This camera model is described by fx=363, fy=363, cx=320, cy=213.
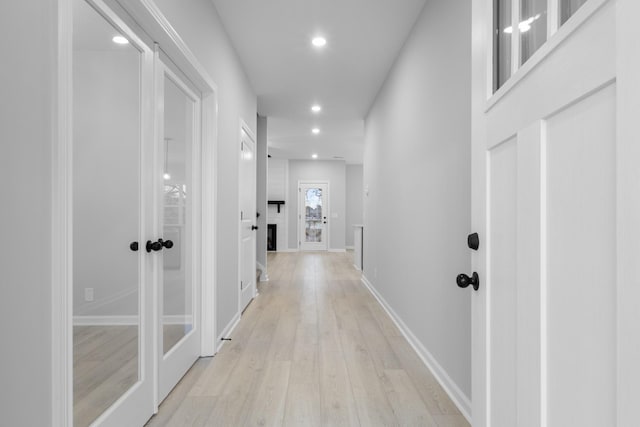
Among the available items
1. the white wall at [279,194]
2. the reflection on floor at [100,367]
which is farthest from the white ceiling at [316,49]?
the white wall at [279,194]

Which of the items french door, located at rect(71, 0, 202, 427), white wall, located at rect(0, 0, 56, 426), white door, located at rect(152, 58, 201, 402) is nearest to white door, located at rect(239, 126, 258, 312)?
white door, located at rect(152, 58, 201, 402)

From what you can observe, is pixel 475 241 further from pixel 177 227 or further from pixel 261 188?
pixel 261 188

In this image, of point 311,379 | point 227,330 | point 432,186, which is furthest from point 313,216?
point 311,379

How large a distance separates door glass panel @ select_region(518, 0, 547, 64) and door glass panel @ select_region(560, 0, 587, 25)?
6cm

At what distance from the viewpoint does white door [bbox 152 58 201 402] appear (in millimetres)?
2008

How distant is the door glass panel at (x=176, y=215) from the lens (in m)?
2.10

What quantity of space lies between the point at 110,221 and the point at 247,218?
106 inches

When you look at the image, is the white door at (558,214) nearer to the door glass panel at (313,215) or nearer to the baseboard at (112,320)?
the baseboard at (112,320)

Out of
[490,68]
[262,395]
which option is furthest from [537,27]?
[262,395]

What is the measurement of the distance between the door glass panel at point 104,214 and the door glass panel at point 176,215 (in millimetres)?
337

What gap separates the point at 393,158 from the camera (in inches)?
147

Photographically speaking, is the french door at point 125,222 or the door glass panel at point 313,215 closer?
the french door at point 125,222

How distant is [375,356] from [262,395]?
946 millimetres

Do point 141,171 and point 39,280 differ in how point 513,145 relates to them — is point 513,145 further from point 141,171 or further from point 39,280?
point 141,171
